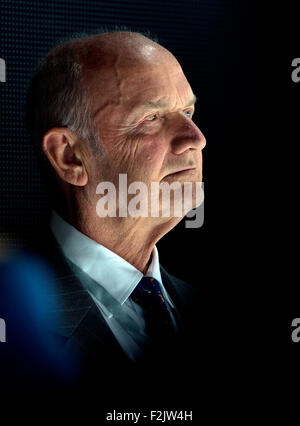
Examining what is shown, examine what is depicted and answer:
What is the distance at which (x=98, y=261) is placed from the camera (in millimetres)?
1429

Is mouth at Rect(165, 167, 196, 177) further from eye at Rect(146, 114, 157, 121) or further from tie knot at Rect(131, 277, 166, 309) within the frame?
tie knot at Rect(131, 277, 166, 309)

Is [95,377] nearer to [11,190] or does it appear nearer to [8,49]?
[11,190]

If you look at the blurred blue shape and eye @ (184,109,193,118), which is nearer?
the blurred blue shape

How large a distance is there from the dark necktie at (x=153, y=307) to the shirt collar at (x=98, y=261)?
29mm

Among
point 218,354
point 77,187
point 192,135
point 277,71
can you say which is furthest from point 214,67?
point 218,354

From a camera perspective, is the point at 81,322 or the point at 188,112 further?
the point at 188,112

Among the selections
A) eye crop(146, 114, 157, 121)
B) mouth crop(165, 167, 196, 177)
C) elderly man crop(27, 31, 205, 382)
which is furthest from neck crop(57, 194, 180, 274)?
eye crop(146, 114, 157, 121)

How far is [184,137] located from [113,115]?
160mm

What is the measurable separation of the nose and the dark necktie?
0.31 m

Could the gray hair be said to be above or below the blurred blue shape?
above

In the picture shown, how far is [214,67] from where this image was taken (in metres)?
1.63

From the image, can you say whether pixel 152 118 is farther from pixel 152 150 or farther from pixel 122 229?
pixel 122 229

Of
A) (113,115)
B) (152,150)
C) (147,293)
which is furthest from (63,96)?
(147,293)

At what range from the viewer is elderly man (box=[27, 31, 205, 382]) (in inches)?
54.5
